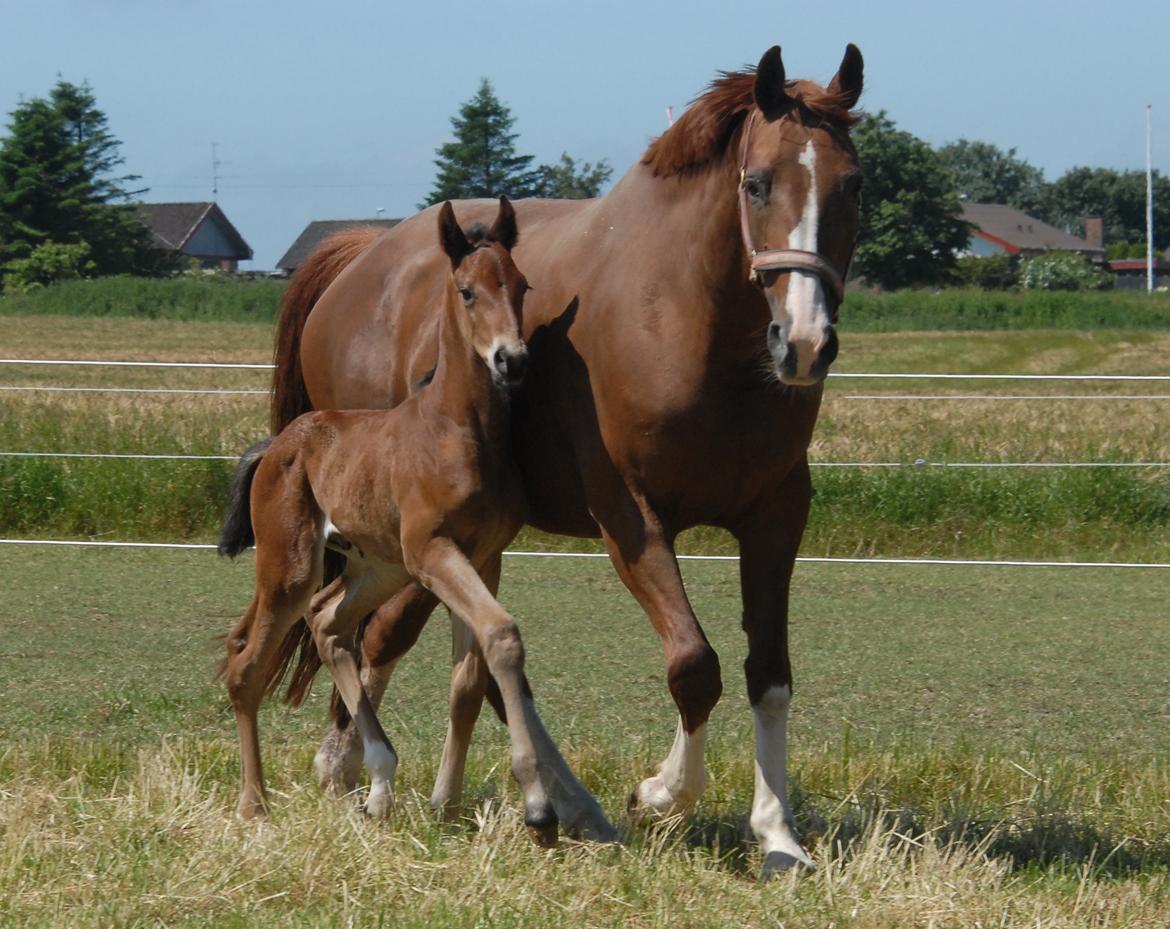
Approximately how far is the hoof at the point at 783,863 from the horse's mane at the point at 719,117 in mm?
1937

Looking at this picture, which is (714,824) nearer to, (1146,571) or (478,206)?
(478,206)

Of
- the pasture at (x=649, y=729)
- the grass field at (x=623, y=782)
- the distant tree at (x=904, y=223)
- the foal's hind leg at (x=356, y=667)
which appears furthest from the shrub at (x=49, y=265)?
the foal's hind leg at (x=356, y=667)

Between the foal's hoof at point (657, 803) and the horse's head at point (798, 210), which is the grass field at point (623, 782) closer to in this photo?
the foal's hoof at point (657, 803)

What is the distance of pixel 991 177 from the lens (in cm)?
13262

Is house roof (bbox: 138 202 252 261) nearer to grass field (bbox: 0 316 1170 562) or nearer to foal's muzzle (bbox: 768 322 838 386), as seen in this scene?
grass field (bbox: 0 316 1170 562)

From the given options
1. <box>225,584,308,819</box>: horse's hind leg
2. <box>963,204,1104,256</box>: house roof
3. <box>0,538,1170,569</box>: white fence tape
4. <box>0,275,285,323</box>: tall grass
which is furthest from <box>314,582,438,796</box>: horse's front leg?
<box>963,204,1104,256</box>: house roof

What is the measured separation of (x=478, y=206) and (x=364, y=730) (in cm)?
212

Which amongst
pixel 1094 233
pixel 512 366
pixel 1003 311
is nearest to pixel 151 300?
pixel 1003 311

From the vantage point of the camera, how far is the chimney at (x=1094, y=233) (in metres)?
113

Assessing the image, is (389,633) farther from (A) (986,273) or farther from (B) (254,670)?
(A) (986,273)

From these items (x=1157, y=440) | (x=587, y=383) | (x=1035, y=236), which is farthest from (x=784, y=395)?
(x=1035, y=236)

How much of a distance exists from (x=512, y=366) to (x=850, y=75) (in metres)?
1.23

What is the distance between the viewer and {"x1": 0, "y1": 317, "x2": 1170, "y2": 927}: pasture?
13.4ft

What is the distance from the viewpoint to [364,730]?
496cm
